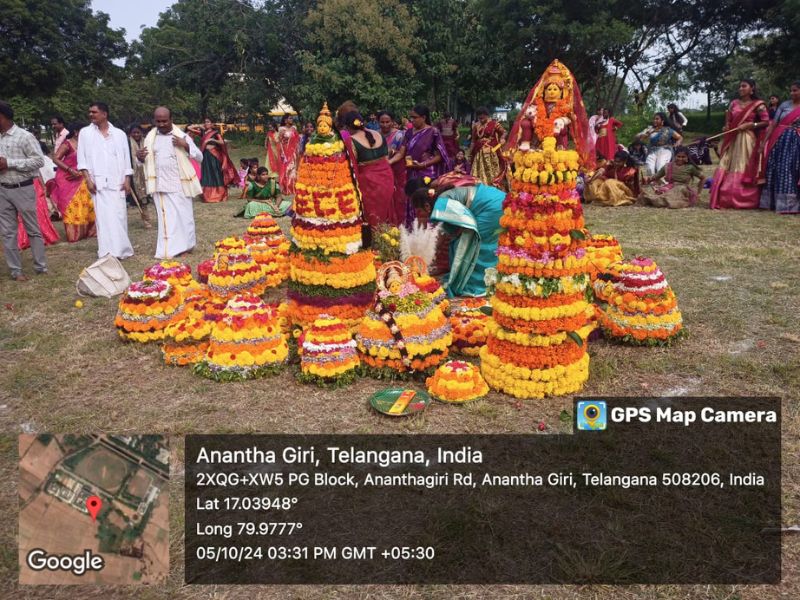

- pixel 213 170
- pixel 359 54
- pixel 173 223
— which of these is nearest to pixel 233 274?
pixel 173 223

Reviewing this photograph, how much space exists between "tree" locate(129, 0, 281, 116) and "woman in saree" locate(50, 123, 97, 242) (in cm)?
1744

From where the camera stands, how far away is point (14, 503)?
3.43 metres

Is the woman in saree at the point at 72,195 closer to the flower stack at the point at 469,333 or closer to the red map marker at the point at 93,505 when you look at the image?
the flower stack at the point at 469,333

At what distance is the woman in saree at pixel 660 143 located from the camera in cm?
1380

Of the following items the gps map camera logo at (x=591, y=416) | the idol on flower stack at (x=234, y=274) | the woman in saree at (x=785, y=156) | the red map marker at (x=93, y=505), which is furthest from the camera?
the woman in saree at (x=785, y=156)

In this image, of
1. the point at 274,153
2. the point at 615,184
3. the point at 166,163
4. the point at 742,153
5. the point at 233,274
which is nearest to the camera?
the point at 233,274

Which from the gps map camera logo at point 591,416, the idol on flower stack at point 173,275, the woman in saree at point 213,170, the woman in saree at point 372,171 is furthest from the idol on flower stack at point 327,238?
the woman in saree at point 213,170

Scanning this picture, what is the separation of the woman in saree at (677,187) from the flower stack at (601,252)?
283 inches

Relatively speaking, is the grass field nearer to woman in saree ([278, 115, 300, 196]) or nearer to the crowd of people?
the crowd of people

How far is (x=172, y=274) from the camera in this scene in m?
6.42

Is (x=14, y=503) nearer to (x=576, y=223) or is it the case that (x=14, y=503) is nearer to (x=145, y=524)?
(x=145, y=524)

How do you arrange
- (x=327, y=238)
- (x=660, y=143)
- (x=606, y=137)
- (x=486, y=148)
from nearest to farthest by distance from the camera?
(x=327, y=238) < (x=486, y=148) < (x=660, y=143) < (x=606, y=137)
